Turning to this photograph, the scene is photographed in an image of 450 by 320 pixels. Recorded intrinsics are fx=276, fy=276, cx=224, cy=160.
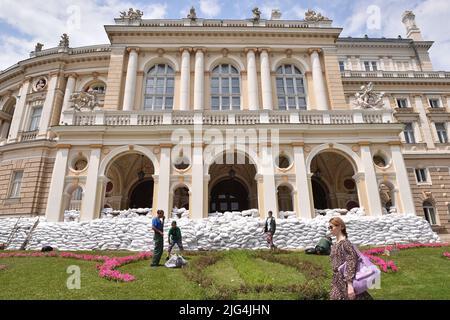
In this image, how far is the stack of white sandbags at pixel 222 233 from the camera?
1455 centimetres

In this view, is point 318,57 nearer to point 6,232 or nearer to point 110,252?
point 110,252

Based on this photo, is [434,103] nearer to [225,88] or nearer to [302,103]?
[302,103]

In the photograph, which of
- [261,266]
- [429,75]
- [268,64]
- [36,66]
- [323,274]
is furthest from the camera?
[429,75]

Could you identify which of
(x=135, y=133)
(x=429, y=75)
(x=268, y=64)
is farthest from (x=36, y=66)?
(x=429, y=75)

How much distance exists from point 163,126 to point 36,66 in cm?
2108

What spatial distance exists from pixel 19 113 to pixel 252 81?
23.4 metres

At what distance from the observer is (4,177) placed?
25.0 metres

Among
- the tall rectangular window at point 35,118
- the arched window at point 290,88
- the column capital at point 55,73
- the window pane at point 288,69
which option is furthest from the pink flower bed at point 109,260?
the column capital at point 55,73

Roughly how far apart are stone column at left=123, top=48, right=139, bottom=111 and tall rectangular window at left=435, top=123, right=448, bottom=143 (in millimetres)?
31779

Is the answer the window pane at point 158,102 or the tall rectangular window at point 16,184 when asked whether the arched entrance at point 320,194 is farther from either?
the tall rectangular window at point 16,184

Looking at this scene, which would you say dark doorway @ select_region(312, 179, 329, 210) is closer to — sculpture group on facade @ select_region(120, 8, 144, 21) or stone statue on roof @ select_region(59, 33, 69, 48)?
sculpture group on facade @ select_region(120, 8, 144, 21)

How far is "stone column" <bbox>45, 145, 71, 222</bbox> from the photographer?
16.5 meters

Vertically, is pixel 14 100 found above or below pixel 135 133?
above

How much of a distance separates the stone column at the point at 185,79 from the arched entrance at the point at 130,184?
17.4 feet
